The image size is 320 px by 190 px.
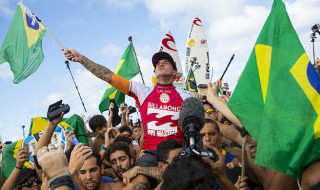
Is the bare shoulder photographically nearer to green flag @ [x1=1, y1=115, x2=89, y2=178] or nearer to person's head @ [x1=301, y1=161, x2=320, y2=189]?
green flag @ [x1=1, y1=115, x2=89, y2=178]

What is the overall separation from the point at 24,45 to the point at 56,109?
2.23 meters

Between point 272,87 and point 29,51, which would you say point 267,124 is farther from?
point 29,51

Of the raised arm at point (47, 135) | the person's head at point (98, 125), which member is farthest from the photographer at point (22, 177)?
the person's head at point (98, 125)

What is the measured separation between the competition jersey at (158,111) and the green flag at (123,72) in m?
4.39

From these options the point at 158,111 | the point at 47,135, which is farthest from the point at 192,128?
the point at 47,135

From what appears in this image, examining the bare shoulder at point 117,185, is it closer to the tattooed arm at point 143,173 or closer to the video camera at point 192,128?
the tattooed arm at point 143,173

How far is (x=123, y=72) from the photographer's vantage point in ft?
28.2

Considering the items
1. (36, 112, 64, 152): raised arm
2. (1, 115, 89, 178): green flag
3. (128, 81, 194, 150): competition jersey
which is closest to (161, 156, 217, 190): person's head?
(128, 81, 194, 150): competition jersey

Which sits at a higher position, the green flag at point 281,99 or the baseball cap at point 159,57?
the baseball cap at point 159,57

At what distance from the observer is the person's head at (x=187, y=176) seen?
5.08 feet

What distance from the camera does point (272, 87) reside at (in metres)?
2.20

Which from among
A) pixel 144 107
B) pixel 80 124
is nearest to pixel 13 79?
pixel 80 124

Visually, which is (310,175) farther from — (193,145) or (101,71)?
(101,71)

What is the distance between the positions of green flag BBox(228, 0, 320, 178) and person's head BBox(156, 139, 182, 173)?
2.69ft
